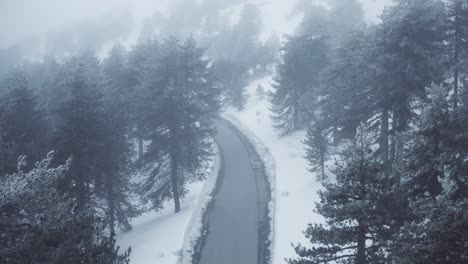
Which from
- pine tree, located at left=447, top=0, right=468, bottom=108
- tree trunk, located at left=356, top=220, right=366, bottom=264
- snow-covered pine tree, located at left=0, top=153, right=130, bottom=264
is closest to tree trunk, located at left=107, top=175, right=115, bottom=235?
snow-covered pine tree, located at left=0, top=153, right=130, bottom=264

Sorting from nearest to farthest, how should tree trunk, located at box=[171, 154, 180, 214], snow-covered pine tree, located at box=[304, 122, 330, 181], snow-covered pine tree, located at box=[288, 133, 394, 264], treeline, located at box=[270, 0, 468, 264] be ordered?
treeline, located at box=[270, 0, 468, 264] → snow-covered pine tree, located at box=[288, 133, 394, 264] → tree trunk, located at box=[171, 154, 180, 214] → snow-covered pine tree, located at box=[304, 122, 330, 181]

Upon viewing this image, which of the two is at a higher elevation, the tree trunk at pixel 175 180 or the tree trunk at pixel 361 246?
the tree trunk at pixel 175 180

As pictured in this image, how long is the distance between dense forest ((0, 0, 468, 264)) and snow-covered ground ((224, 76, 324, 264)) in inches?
61.3

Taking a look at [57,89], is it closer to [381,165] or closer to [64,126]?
[64,126]

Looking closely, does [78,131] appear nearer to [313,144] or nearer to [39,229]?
[39,229]

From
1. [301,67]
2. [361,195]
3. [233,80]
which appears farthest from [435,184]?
[233,80]

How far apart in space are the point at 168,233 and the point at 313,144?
13.7 metres

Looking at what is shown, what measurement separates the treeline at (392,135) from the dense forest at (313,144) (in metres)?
0.05

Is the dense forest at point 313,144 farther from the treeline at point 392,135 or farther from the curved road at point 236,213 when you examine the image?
the curved road at point 236,213

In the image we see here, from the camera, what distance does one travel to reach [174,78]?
28.2 metres

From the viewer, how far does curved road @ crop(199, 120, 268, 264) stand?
24844mm

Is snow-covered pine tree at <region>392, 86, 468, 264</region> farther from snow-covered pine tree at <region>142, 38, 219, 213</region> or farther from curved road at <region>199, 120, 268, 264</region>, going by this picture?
snow-covered pine tree at <region>142, 38, 219, 213</region>

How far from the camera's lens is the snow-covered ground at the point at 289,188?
81.8 feet

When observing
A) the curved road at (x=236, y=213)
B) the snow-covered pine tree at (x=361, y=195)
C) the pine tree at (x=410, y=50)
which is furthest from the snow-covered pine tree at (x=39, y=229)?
the pine tree at (x=410, y=50)
